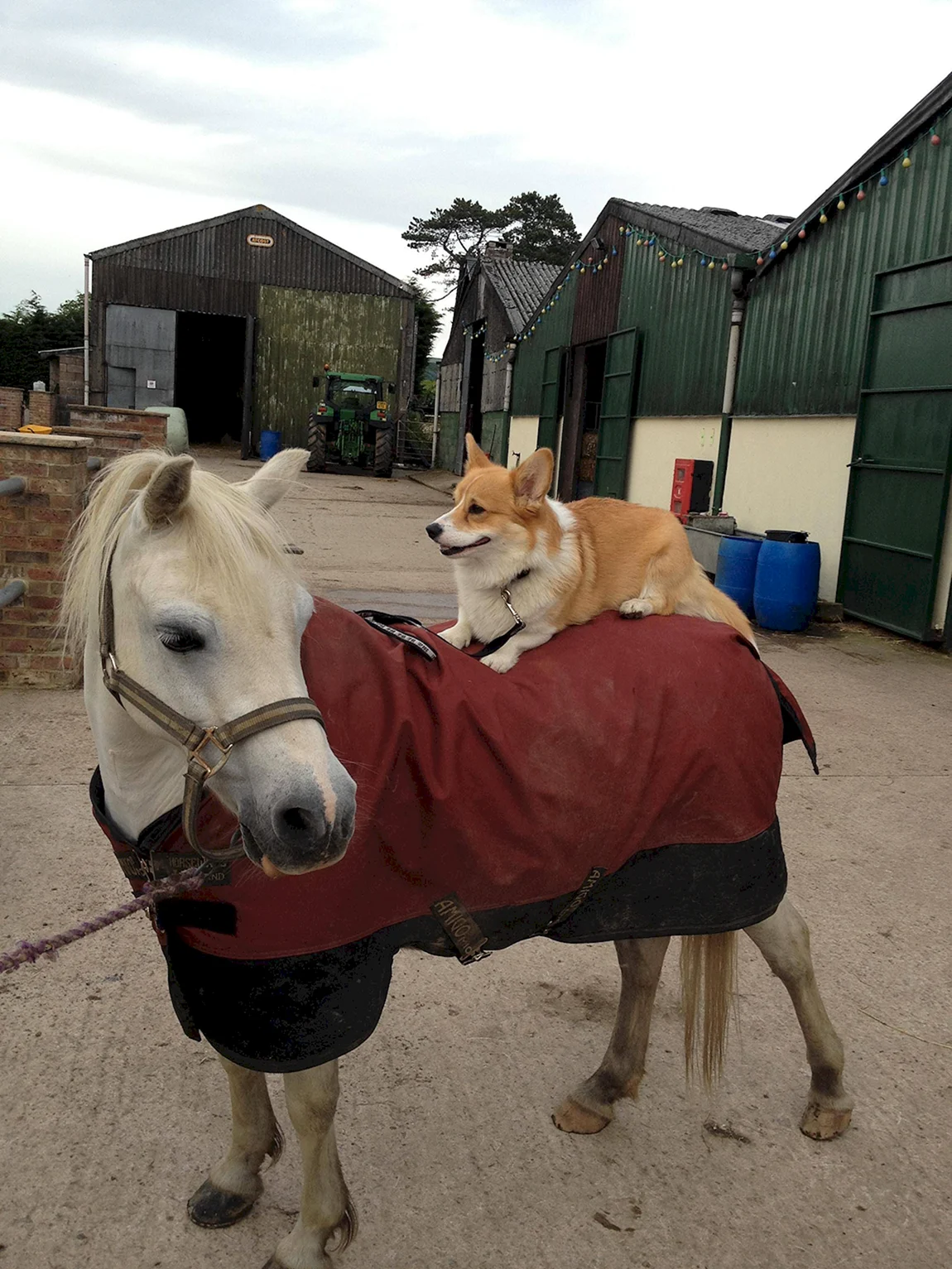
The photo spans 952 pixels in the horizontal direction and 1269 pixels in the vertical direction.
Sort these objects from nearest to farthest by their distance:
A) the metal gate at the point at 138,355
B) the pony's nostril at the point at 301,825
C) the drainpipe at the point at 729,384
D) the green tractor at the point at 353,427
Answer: the pony's nostril at the point at 301,825 → the drainpipe at the point at 729,384 → the green tractor at the point at 353,427 → the metal gate at the point at 138,355

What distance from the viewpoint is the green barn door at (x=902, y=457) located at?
774 centimetres

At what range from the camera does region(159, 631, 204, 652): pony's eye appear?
1.41m

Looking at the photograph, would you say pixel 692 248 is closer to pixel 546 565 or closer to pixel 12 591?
pixel 12 591

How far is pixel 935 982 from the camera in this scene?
2.95 metres

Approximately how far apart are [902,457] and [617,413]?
22.4ft

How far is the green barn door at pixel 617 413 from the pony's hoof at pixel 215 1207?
12746 mm

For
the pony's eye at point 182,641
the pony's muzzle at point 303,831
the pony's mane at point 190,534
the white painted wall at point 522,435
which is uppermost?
the white painted wall at point 522,435

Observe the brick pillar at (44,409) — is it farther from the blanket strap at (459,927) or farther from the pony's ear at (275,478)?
the blanket strap at (459,927)

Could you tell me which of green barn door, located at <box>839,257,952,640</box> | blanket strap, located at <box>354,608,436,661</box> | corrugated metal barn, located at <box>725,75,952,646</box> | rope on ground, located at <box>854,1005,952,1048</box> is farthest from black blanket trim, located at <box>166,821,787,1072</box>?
green barn door, located at <box>839,257,952,640</box>

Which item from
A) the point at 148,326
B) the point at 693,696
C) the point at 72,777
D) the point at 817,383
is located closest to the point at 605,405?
the point at 817,383

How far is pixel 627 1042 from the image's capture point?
2.40 metres

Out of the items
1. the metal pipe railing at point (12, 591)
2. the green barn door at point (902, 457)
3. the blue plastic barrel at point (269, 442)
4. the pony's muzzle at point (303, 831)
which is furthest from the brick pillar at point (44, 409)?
the blue plastic barrel at point (269, 442)

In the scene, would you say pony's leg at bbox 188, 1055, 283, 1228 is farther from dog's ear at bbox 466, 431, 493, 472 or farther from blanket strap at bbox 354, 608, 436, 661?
dog's ear at bbox 466, 431, 493, 472

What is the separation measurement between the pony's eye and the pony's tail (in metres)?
1.50
